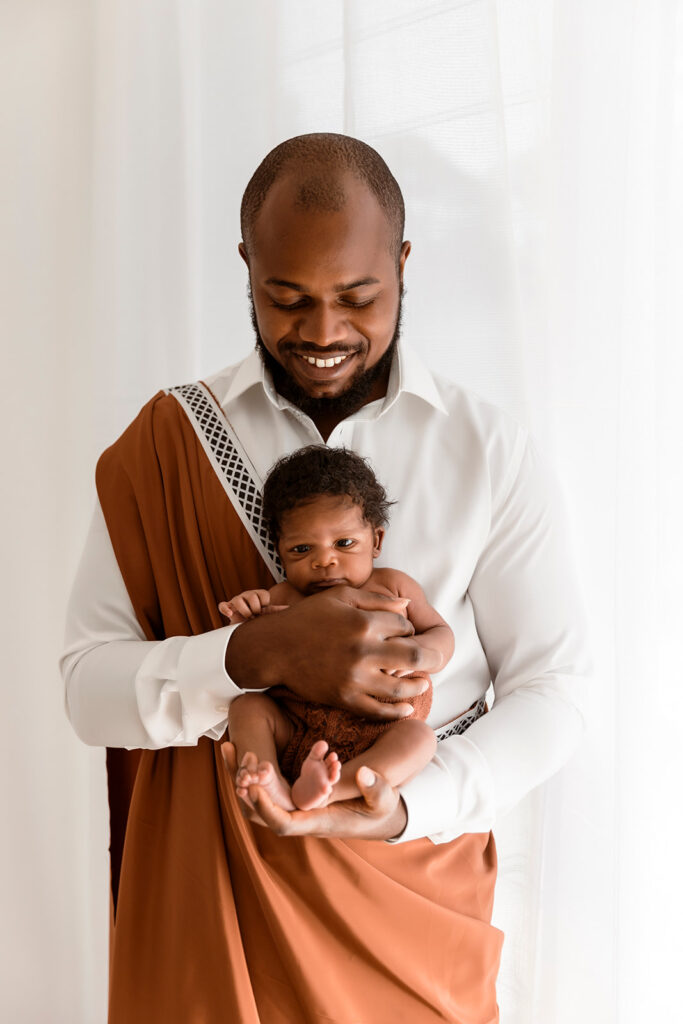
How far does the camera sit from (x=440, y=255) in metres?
1.86

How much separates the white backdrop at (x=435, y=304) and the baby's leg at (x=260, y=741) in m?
0.68

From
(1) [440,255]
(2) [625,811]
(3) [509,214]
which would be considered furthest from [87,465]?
(2) [625,811]

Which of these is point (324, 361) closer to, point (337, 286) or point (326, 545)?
point (337, 286)

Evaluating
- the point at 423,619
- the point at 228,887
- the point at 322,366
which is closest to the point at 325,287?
the point at 322,366

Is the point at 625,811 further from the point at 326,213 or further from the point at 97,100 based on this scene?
the point at 97,100

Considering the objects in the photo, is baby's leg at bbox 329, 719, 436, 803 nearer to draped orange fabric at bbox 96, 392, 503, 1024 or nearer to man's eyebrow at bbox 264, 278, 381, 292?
draped orange fabric at bbox 96, 392, 503, 1024

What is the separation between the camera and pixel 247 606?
1336 mm

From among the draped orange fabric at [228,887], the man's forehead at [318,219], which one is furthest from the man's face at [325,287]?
the draped orange fabric at [228,887]

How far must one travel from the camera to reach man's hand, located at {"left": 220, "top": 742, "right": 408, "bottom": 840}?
3.65 feet

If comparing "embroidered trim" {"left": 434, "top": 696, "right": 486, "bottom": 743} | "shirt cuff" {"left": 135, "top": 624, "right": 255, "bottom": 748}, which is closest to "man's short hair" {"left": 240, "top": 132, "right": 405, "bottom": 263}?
"shirt cuff" {"left": 135, "top": 624, "right": 255, "bottom": 748}

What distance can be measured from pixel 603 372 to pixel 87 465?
3.94 ft

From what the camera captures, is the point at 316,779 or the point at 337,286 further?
the point at 337,286

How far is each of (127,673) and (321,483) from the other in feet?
1.25

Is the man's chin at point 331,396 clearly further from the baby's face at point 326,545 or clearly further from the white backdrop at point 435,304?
the white backdrop at point 435,304
